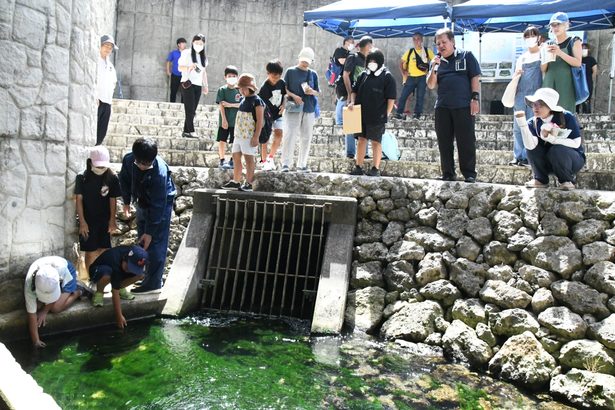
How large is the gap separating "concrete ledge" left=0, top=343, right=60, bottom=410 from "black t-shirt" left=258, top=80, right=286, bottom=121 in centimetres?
487


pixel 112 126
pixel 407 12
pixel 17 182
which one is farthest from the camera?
pixel 407 12

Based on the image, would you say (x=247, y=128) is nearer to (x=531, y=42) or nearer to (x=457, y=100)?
(x=457, y=100)

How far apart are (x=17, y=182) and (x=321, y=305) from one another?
9.83ft

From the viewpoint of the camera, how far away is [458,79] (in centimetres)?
634

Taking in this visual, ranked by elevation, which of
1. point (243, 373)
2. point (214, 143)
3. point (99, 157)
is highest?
point (214, 143)

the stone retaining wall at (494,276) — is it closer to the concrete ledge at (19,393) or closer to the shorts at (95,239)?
the shorts at (95,239)

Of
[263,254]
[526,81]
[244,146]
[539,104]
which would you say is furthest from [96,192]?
[526,81]

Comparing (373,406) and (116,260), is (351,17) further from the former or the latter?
(373,406)

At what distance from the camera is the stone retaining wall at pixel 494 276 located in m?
4.62

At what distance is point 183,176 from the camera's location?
7.11 m

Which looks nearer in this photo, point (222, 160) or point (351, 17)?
point (222, 160)

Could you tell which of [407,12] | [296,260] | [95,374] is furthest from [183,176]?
[407,12]

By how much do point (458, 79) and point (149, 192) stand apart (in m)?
A: 3.61

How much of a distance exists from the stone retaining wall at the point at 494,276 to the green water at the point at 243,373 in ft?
1.13
